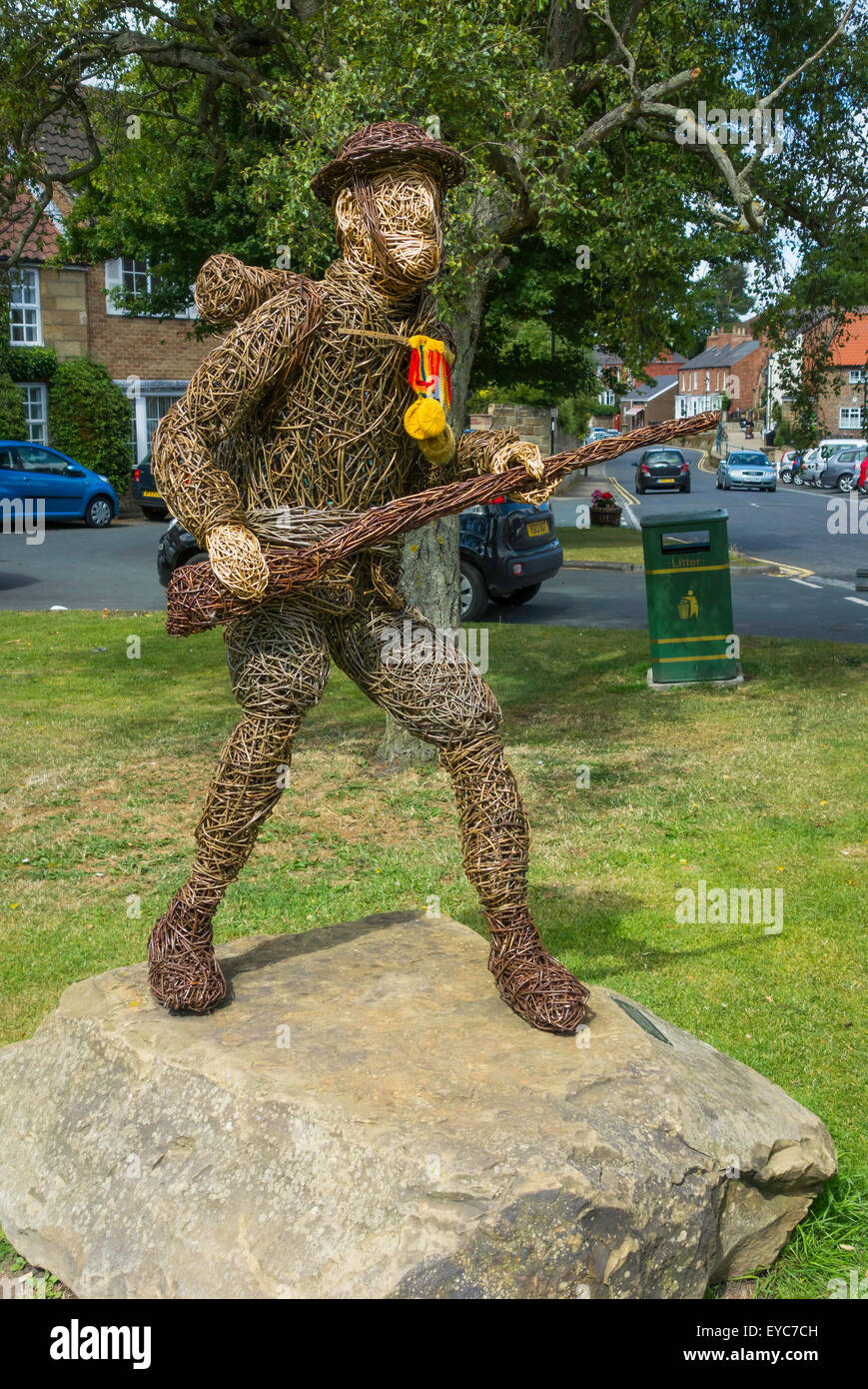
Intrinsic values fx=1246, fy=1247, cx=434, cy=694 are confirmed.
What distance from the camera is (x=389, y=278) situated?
356cm

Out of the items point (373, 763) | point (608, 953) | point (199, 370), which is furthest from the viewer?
point (373, 763)

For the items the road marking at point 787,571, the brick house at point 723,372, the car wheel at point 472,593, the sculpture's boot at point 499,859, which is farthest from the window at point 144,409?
the brick house at point 723,372

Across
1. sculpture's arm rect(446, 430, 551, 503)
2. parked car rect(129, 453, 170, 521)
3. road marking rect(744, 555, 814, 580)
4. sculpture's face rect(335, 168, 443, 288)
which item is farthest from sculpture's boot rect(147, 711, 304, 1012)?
parked car rect(129, 453, 170, 521)

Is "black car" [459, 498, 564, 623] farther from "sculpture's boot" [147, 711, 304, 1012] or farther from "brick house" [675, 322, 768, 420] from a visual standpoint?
"brick house" [675, 322, 768, 420]

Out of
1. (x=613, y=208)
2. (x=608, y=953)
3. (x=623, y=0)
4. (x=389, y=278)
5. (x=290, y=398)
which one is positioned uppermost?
(x=623, y=0)

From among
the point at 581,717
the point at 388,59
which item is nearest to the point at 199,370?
the point at 388,59

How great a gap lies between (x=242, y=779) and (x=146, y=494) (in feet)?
72.5

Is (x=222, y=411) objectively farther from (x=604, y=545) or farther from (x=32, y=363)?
(x=32, y=363)

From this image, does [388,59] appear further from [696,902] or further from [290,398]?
[696,902]

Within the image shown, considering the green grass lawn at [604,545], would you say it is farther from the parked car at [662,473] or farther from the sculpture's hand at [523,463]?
the sculpture's hand at [523,463]

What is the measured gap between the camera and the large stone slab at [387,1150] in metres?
2.92

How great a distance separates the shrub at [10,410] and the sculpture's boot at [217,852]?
24.4m

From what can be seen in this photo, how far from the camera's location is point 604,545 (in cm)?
2142

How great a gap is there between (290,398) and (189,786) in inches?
173
